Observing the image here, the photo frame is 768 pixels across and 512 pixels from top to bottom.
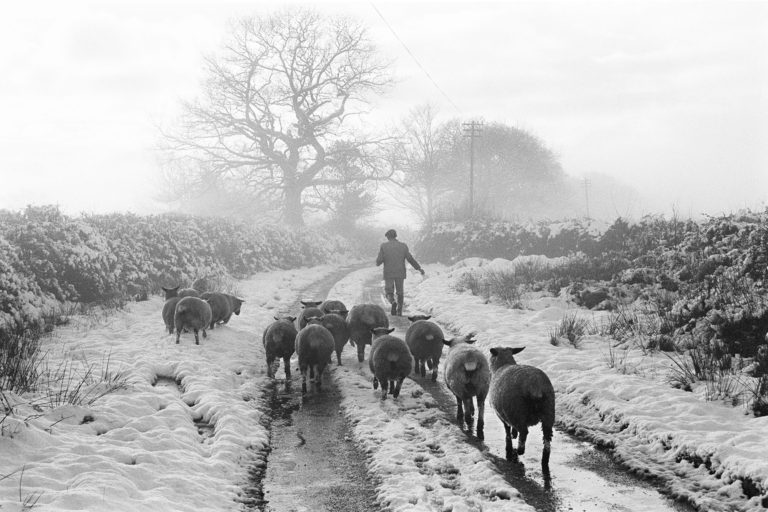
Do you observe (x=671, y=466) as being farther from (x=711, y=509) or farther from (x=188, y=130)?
(x=188, y=130)

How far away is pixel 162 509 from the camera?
4.36 metres

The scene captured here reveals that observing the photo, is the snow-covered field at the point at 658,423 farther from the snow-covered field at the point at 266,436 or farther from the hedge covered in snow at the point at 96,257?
the hedge covered in snow at the point at 96,257

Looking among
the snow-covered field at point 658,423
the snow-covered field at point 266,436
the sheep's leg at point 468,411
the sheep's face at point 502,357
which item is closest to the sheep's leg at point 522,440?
the snow-covered field at point 266,436

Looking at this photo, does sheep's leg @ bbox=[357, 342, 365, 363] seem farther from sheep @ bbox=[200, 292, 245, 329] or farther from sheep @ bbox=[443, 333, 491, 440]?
sheep @ bbox=[200, 292, 245, 329]

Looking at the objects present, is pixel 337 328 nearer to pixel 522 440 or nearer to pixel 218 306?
pixel 218 306

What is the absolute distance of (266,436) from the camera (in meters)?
6.46

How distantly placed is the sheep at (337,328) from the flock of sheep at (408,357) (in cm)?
2

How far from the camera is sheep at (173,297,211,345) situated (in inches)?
410

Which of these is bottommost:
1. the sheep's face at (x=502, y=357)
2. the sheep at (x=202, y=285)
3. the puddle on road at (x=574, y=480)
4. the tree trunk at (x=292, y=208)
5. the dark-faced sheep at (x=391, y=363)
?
the puddle on road at (x=574, y=480)

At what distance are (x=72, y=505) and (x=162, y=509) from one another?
26.8 inches

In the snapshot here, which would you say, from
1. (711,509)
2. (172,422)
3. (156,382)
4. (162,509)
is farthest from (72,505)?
(711,509)

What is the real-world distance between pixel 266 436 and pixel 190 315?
4.82 m

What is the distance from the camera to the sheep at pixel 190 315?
1042cm

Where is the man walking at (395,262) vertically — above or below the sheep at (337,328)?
above
